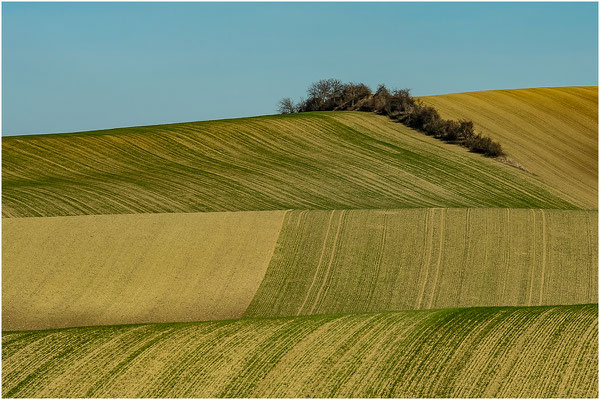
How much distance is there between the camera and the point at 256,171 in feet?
129

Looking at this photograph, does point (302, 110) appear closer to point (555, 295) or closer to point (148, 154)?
point (148, 154)

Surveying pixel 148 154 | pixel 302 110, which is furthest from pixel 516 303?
pixel 302 110

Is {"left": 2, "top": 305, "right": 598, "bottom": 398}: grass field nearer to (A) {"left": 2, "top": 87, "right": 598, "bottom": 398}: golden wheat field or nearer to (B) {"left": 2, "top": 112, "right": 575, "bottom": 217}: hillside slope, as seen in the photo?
(A) {"left": 2, "top": 87, "right": 598, "bottom": 398}: golden wheat field

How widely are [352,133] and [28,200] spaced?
21610mm

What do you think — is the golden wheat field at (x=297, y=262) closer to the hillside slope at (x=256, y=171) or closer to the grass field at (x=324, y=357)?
the grass field at (x=324, y=357)

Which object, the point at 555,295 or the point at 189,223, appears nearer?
the point at 555,295

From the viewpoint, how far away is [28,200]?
103 feet

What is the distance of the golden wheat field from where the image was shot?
15.3m

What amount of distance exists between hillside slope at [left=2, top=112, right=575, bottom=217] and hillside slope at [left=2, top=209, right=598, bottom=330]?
346 cm

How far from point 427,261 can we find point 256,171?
1512 centimetres

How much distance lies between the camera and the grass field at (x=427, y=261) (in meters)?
23.7

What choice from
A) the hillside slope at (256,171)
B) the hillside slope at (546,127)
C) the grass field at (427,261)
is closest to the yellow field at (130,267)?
the grass field at (427,261)

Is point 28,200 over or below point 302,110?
below

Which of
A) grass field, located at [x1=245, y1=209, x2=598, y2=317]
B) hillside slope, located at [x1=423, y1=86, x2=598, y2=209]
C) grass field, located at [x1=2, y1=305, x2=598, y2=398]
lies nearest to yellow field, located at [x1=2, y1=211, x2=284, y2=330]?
grass field, located at [x1=245, y1=209, x2=598, y2=317]
